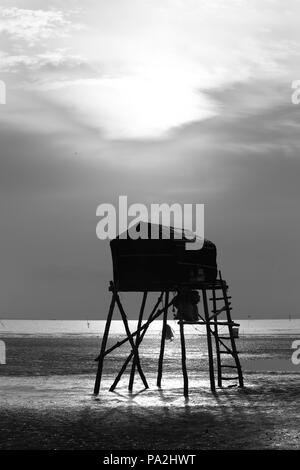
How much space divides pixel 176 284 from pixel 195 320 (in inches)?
73.1

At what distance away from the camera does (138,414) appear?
2320 centimetres

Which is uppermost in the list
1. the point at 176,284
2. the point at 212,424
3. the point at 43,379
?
Result: the point at 176,284

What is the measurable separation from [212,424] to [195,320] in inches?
352

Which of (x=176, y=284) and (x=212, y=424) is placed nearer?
(x=212, y=424)

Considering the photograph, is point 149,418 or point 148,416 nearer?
point 149,418

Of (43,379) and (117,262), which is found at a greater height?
(117,262)

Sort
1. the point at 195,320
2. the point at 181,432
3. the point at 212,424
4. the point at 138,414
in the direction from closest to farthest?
the point at 181,432, the point at 212,424, the point at 138,414, the point at 195,320

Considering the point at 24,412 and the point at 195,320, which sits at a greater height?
the point at 195,320

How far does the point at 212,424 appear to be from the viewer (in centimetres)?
2122
